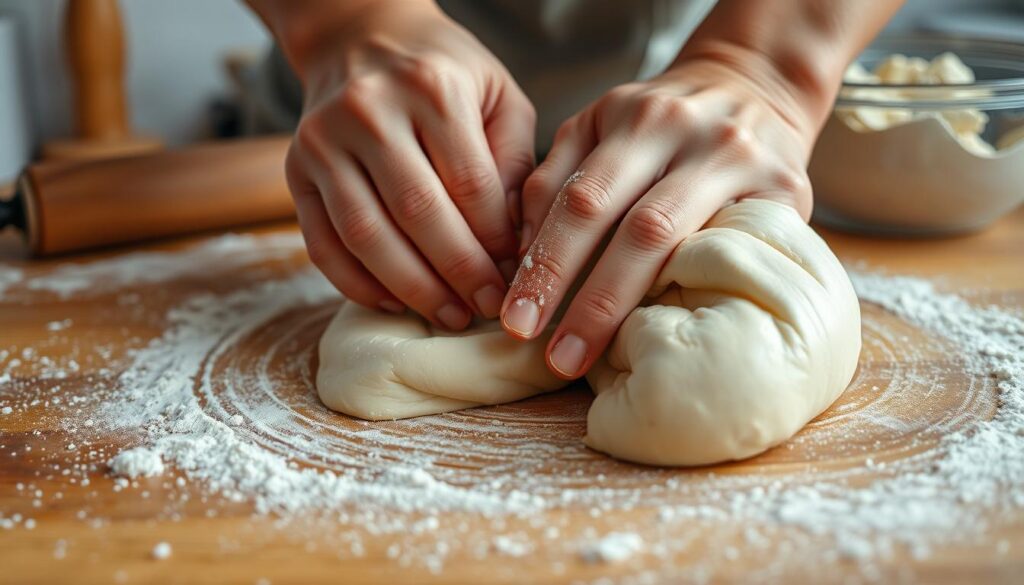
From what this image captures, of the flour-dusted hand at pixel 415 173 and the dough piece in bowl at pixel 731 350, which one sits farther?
the flour-dusted hand at pixel 415 173

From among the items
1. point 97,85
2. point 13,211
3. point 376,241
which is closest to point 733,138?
point 376,241

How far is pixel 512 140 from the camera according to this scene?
4.70ft

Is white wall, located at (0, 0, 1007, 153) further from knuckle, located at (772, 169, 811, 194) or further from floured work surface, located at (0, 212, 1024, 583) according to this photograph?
knuckle, located at (772, 169, 811, 194)

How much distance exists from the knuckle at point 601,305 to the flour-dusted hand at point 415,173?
173 millimetres

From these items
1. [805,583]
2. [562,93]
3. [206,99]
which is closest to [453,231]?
[805,583]

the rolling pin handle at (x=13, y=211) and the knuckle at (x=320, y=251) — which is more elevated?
the knuckle at (x=320, y=251)

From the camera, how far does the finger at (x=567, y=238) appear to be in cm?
123

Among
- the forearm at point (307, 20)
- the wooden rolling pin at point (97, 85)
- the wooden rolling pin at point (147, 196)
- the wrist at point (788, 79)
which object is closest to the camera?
the wrist at point (788, 79)

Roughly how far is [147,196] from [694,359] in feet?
4.53

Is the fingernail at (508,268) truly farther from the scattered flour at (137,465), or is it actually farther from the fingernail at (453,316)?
the scattered flour at (137,465)

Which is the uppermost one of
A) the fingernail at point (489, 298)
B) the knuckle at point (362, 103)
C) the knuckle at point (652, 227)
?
the knuckle at point (362, 103)

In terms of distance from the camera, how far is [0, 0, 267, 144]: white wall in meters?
3.05

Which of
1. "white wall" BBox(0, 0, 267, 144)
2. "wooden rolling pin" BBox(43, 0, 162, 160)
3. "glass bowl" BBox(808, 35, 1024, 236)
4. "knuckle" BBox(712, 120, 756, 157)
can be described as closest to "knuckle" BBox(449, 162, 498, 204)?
"knuckle" BBox(712, 120, 756, 157)

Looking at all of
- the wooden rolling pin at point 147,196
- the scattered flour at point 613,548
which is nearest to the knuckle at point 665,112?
the scattered flour at point 613,548
